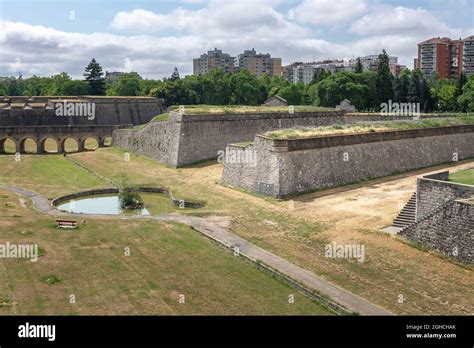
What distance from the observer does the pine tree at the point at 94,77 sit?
8306 centimetres

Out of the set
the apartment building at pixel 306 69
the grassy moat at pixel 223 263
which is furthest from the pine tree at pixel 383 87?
the apartment building at pixel 306 69

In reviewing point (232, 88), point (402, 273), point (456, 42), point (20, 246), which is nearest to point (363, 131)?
point (402, 273)

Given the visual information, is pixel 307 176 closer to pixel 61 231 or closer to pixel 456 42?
pixel 61 231

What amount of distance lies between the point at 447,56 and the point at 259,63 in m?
74.2

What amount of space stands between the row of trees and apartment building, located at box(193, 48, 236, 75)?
315 feet

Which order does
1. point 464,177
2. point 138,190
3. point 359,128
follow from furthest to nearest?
1. point 359,128
2. point 138,190
3. point 464,177

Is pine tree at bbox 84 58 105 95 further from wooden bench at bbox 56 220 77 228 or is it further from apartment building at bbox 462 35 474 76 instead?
apartment building at bbox 462 35 474 76

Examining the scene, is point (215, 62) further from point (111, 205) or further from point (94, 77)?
point (111, 205)

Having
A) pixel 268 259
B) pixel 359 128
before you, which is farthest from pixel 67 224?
pixel 359 128

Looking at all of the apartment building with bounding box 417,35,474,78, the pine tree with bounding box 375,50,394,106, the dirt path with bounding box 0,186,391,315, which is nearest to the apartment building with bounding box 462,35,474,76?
the apartment building with bounding box 417,35,474,78

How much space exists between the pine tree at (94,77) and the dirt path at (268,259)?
199 feet

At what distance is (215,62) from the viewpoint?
190250 millimetres

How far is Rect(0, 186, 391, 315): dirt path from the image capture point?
13.5 metres
